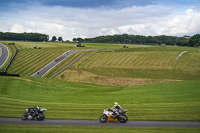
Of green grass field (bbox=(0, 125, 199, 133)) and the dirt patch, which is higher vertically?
green grass field (bbox=(0, 125, 199, 133))

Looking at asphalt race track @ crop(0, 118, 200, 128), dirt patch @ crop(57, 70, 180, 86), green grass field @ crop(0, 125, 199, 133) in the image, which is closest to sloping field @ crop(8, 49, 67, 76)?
dirt patch @ crop(57, 70, 180, 86)

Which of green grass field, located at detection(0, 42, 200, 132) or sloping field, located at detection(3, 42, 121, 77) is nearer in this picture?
green grass field, located at detection(0, 42, 200, 132)

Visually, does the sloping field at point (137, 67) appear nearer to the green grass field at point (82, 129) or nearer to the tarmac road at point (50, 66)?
the tarmac road at point (50, 66)

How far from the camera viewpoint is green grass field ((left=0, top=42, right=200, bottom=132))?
76.4 ft

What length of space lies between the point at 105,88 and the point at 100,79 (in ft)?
39.7

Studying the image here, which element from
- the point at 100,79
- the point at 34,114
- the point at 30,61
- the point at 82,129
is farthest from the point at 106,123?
the point at 30,61

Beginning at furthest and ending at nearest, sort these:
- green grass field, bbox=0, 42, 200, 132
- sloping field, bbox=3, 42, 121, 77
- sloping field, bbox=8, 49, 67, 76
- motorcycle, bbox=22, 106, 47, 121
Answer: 1. sloping field, bbox=8, 49, 67, 76
2. sloping field, bbox=3, 42, 121, 77
3. green grass field, bbox=0, 42, 200, 132
4. motorcycle, bbox=22, 106, 47, 121

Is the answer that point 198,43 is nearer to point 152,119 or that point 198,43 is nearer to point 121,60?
point 121,60

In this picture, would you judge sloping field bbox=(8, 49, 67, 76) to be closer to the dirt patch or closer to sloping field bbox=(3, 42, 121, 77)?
sloping field bbox=(3, 42, 121, 77)

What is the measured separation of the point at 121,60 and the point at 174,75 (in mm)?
23971

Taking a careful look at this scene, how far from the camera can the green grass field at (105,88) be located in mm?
23297

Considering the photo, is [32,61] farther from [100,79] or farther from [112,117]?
[112,117]

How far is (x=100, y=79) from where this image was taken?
62.0 metres

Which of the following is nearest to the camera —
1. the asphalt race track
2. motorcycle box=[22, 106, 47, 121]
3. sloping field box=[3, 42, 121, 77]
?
the asphalt race track
